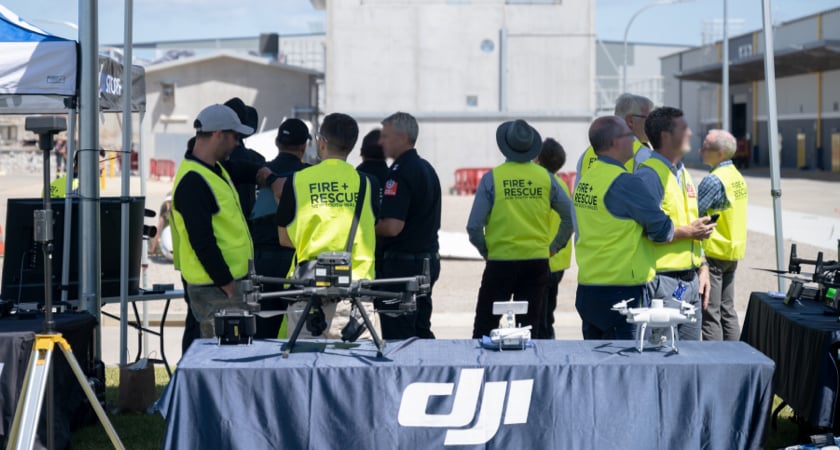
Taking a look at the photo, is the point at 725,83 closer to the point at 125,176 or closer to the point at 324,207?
the point at 125,176

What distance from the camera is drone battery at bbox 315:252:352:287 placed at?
456 cm

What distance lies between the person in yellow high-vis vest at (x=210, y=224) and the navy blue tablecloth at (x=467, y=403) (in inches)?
52.9

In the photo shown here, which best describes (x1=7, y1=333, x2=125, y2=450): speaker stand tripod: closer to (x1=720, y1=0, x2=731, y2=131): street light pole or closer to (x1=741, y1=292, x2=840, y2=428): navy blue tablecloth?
(x1=741, y1=292, x2=840, y2=428): navy blue tablecloth

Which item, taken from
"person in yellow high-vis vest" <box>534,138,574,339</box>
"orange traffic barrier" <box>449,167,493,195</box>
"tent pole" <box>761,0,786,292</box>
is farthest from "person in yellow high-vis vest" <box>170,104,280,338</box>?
"orange traffic barrier" <box>449,167,493,195</box>

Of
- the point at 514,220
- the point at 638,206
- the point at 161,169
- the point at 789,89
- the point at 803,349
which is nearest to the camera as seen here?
the point at 803,349

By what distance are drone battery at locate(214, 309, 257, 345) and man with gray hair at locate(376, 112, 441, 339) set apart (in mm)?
1886

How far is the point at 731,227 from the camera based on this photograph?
779 centimetres

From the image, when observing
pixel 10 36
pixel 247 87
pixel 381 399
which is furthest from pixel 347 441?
pixel 247 87

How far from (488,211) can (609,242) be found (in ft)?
5.27

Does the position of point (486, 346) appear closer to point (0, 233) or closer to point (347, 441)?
point (347, 441)

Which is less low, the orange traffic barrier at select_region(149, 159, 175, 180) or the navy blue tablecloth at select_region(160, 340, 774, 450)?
the orange traffic barrier at select_region(149, 159, 175, 180)

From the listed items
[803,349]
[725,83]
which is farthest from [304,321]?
[725,83]

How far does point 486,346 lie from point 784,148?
162 feet

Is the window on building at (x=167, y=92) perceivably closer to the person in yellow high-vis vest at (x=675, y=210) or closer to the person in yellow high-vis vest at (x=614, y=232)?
the person in yellow high-vis vest at (x=675, y=210)
